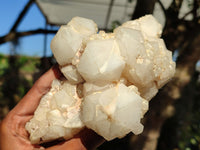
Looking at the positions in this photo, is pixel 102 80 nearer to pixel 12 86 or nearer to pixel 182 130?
pixel 182 130

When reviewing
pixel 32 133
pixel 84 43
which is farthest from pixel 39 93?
pixel 84 43

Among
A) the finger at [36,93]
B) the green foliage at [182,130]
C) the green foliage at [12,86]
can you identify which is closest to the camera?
the finger at [36,93]

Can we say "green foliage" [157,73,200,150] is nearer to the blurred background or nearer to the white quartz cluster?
the blurred background

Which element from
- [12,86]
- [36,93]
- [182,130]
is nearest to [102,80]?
[36,93]

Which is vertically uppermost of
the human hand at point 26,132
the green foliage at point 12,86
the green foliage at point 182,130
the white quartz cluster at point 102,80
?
the white quartz cluster at point 102,80

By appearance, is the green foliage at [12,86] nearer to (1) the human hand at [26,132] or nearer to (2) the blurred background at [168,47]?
(2) the blurred background at [168,47]

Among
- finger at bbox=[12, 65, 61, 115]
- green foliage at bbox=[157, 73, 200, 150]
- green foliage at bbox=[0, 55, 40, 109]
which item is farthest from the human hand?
green foliage at bbox=[0, 55, 40, 109]

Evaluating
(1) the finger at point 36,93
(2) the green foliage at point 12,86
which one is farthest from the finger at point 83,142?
(2) the green foliage at point 12,86
